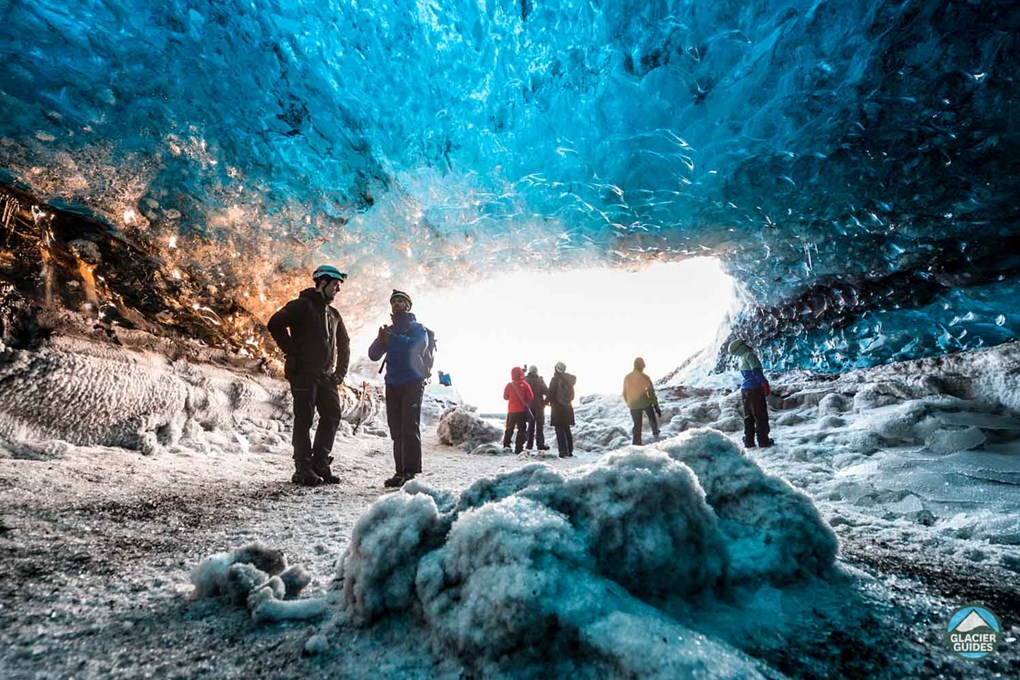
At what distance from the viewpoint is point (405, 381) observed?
3904 mm

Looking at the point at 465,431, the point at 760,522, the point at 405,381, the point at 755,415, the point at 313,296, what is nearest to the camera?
the point at 760,522

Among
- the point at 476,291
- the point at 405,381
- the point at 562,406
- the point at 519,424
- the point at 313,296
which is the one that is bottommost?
the point at 519,424

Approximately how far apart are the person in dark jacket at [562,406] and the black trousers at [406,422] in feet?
12.5

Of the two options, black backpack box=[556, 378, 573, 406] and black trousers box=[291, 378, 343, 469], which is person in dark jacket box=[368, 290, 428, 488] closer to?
black trousers box=[291, 378, 343, 469]

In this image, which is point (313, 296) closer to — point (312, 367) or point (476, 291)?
point (312, 367)

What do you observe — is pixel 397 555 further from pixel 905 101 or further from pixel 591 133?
pixel 905 101

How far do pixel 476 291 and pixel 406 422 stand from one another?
4057mm

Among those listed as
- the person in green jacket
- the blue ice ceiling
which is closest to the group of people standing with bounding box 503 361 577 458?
the person in green jacket

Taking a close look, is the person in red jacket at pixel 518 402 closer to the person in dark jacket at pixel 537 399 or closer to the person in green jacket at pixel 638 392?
the person in dark jacket at pixel 537 399

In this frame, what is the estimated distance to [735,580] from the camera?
1272 millimetres

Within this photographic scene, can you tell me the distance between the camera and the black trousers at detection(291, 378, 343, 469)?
3529 millimetres

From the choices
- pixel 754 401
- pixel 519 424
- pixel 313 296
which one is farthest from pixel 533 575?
pixel 519 424

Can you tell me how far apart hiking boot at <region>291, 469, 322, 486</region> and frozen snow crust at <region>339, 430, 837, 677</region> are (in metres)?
2.21

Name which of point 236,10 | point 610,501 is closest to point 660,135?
point 236,10
